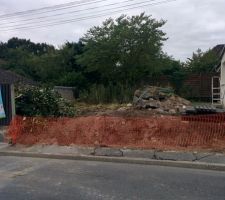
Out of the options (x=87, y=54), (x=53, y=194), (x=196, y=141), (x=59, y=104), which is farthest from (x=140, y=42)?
(x=53, y=194)

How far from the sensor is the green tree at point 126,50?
30656 mm

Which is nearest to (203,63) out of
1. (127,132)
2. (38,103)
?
(38,103)

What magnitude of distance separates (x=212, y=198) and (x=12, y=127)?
8.62 m

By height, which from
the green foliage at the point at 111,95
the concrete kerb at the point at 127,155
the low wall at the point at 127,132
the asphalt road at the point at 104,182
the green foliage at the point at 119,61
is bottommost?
the asphalt road at the point at 104,182

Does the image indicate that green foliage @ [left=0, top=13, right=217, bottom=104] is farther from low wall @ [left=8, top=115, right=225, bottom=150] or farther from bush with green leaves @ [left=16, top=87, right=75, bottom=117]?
low wall @ [left=8, top=115, right=225, bottom=150]

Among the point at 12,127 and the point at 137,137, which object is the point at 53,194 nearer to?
the point at 137,137

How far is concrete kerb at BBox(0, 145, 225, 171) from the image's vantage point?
9820 mm

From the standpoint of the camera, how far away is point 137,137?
12125 mm

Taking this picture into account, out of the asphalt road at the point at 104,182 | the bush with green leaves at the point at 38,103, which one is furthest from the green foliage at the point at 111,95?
the asphalt road at the point at 104,182

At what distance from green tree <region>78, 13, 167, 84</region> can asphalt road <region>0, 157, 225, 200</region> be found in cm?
2076

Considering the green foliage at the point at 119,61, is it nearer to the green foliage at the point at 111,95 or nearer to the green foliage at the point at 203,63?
the green foliage at the point at 111,95

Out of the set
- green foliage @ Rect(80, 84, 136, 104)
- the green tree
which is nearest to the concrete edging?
green foliage @ Rect(80, 84, 136, 104)

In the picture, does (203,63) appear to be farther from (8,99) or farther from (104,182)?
(104,182)

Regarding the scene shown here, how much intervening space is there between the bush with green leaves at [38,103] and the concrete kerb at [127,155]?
501 centimetres
